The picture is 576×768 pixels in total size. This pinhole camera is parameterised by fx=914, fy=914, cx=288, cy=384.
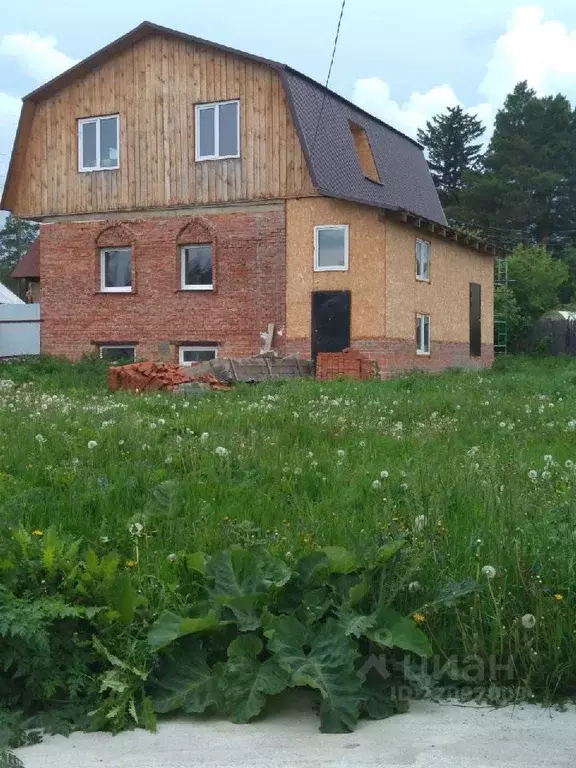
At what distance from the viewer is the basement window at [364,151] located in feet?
85.0

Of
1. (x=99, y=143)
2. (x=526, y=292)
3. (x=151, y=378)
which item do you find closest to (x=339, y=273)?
(x=151, y=378)

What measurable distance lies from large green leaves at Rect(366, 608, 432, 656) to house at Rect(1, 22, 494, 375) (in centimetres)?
1905

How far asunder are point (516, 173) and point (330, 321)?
45.7m

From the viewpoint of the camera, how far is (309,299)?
75.8ft

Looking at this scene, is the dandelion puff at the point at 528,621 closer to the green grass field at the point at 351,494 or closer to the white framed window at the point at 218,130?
the green grass field at the point at 351,494

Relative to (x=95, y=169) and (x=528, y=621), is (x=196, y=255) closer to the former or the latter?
(x=95, y=169)

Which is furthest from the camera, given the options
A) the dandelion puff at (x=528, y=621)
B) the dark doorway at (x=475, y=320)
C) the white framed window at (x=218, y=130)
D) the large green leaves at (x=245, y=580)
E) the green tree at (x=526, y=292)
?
the green tree at (x=526, y=292)

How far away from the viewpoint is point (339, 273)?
904 inches

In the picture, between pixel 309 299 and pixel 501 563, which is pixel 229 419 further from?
pixel 309 299

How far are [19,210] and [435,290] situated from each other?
1239cm

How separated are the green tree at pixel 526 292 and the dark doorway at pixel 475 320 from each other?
891 cm

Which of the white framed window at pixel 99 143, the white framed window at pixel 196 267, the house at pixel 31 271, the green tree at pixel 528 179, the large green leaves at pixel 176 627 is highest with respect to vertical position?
the green tree at pixel 528 179

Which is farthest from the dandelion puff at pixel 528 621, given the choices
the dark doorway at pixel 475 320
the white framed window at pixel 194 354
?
the dark doorway at pixel 475 320

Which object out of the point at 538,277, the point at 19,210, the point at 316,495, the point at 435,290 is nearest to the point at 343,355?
the point at 435,290
